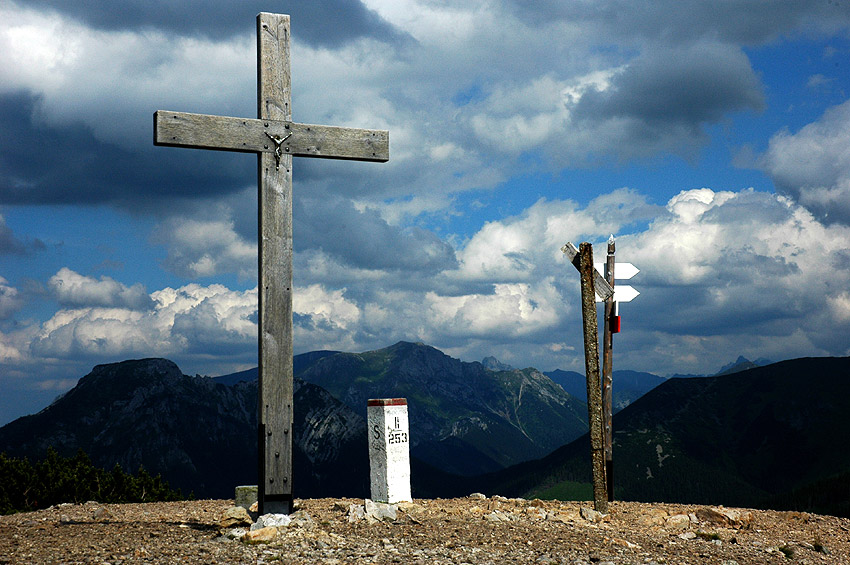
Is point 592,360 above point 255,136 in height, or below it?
below

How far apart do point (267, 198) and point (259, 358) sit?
272cm

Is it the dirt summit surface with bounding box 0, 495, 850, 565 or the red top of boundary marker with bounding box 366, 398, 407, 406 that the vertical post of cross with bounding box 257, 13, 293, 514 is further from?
the red top of boundary marker with bounding box 366, 398, 407, 406

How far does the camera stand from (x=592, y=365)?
17047 millimetres

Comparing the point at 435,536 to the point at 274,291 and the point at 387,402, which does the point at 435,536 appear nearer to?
the point at 387,402

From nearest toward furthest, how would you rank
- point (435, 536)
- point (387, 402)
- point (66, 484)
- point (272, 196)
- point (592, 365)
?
point (435, 536) → point (272, 196) → point (387, 402) → point (592, 365) → point (66, 484)

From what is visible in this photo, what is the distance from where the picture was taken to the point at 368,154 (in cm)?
1370

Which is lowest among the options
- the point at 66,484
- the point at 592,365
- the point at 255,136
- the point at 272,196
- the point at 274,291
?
the point at 66,484

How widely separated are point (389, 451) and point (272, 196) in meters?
5.62

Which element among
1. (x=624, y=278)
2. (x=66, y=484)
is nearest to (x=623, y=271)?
(x=624, y=278)

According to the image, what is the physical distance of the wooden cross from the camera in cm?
1232

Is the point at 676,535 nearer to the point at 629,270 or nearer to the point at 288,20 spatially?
the point at 629,270

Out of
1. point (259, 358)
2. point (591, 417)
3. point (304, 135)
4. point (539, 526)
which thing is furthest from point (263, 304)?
point (591, 417)

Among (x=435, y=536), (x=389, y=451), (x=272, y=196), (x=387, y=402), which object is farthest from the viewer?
(x=387, y=402)

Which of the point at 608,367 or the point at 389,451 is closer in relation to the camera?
the point at 389,451
